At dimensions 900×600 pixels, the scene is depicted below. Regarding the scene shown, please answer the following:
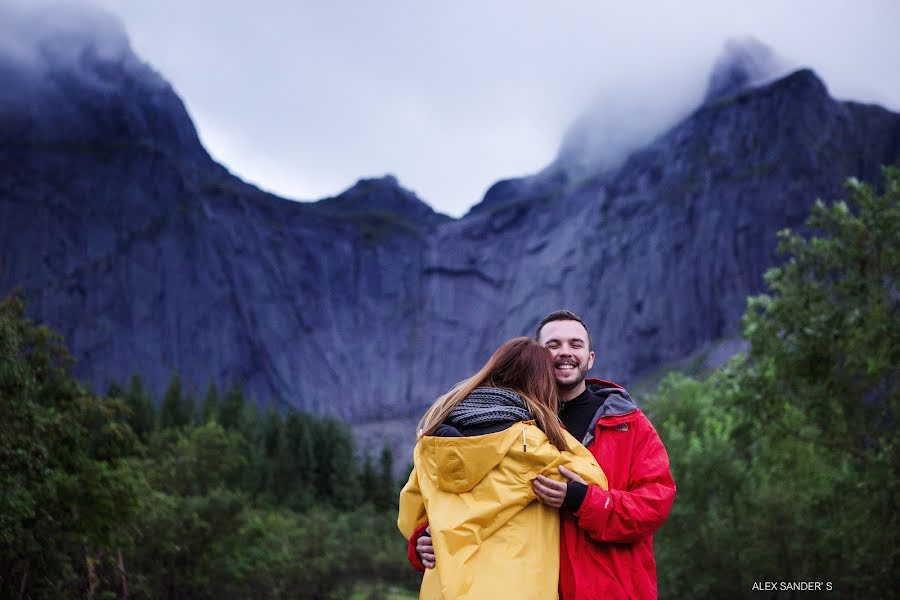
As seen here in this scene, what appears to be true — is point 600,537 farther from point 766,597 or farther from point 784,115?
point 784,115

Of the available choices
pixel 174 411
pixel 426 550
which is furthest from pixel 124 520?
pixel 174 411

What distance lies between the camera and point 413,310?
9812 cm

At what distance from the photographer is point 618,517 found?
3326 mm

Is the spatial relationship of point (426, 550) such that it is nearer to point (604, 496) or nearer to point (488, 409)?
point (488, 409)

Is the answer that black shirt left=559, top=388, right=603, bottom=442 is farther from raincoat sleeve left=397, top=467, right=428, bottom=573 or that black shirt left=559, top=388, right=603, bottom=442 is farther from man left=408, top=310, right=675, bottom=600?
raincoat sleeve left=397, top=467, right=428, bottom=573

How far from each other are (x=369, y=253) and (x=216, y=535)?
83.4 meters

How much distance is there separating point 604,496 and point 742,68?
9492cm

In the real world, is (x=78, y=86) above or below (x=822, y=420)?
above

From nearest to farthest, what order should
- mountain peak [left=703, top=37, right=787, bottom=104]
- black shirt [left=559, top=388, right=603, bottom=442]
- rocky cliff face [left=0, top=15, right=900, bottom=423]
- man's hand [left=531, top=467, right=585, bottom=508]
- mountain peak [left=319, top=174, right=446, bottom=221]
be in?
man's hand [left=531, top=467, right=585, bottom=508] → black shirt [left=559, top=388, right=603, bottom=442] → rocky cliff face [left=0, top=15, right=900, bottom=423] → mountain peak [left=703, top=37, right=787, bottom=104] → mountain peak [left=319, top=174, right=446, bottom=221]

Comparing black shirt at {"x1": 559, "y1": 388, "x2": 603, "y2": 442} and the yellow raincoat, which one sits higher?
black shirt at {"x1": 559, "y1": 388, "x2": 603, "y2": 442}

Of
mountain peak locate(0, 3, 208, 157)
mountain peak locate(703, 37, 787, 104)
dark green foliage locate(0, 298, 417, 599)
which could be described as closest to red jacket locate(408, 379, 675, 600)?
dark green foliage locate(0, 298, 417, 599)

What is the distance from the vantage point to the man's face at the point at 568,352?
152 inches

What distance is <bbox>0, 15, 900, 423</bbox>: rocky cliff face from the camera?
77.8 m

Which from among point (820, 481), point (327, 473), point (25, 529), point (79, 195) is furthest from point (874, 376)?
point (79, 195)
